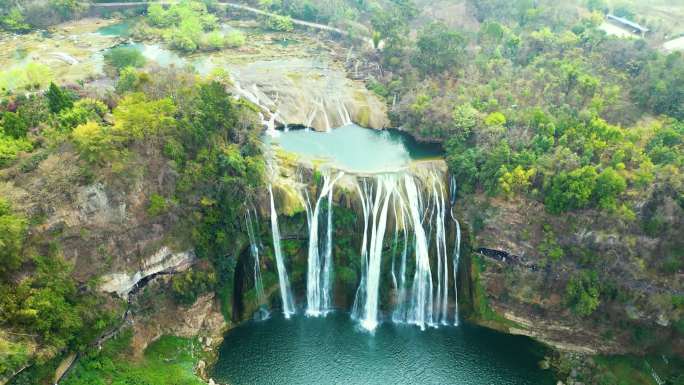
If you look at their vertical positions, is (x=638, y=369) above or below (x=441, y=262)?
below

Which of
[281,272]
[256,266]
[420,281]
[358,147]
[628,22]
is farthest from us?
[628,22]

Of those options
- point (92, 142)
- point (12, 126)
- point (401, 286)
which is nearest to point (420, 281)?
point (401, 286)

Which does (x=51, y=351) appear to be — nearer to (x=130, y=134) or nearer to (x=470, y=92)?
(x=130, y=134)

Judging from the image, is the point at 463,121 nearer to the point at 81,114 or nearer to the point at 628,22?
the point at 81,114

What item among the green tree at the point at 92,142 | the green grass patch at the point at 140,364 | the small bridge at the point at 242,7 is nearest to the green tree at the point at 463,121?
the green grass patch at the point at 140,364

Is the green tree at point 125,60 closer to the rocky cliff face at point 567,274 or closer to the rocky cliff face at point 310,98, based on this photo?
the rocky cliff face at point 310,98

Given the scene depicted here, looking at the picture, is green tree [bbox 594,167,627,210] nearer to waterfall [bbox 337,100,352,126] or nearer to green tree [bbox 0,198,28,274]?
waterfall [bbox 337,100,352,126]
